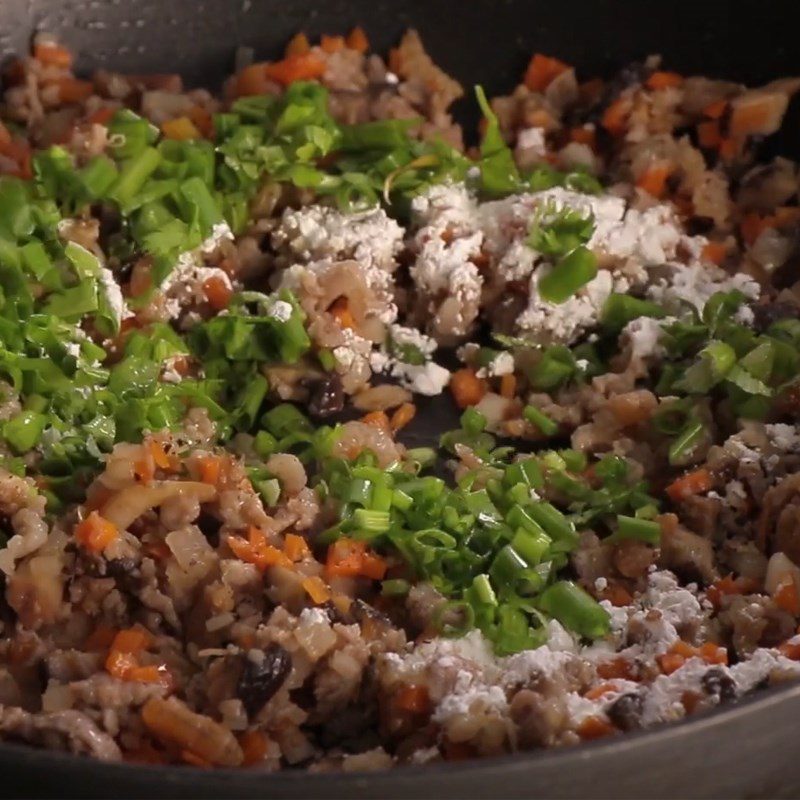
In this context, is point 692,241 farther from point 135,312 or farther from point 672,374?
point 135,312

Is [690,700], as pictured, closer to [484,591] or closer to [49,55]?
[484,591]

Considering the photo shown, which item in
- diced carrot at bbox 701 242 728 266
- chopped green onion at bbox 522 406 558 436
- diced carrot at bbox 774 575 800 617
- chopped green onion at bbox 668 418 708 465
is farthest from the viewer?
diced carrot at bbox 701 242 728 266

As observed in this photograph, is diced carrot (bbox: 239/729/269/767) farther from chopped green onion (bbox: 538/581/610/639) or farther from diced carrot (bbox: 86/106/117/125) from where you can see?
diced carrot (bbox: 86/106/117/125)

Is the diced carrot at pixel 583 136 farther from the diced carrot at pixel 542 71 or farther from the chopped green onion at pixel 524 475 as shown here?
the chopped green onion at pixel 524 475

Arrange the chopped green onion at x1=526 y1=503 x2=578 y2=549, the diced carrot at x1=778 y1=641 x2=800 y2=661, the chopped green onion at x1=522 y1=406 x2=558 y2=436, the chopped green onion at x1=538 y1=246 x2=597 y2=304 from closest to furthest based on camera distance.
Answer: the diced carrot at x1=778 y1=641 x2=800 y2=661 < the chopped green onion at x1=526 y1=503 x2=578 y2=549 < the chopped green onion at x1=522 y1=406 x2=558 y2=436 < the chopped green onion at x1=538 y1=246 x2=597 y2=304

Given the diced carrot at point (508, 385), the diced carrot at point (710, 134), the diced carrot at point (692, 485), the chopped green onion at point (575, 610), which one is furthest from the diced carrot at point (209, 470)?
the diced carrot at point (710, 134)

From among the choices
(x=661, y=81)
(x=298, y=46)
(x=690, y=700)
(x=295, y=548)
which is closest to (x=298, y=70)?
(x=298, y=46)

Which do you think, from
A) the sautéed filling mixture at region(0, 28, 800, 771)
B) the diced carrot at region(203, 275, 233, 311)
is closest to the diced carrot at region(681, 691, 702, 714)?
the sautéed filling mixture at region(0, 28, 800, 771)
